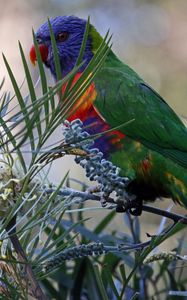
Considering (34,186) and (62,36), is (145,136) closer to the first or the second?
(62,36)

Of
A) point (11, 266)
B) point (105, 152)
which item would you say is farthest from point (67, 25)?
point (11, 266)

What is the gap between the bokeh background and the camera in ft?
11.5

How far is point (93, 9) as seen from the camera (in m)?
3.97

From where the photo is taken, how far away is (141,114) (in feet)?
5.03

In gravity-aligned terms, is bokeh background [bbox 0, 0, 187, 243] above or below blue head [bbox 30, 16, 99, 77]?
above

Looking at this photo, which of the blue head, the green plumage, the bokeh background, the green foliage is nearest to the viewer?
the green foliage

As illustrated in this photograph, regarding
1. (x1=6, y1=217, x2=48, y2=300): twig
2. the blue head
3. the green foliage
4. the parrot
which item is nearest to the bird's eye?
the blue head

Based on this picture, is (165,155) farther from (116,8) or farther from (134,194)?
(116,8)

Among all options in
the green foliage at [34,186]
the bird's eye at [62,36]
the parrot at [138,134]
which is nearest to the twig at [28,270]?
the green foliage at [34,186]

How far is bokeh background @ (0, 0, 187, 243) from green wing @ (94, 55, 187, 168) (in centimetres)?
175

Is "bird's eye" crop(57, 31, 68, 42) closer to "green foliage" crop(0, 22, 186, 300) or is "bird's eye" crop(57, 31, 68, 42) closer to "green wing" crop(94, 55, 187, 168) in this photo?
"green wing" crop(94, 55, 187, 168)

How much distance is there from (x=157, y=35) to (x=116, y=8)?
0.37 metres

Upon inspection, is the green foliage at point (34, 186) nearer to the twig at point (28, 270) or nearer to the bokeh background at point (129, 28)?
the twig at point (28, 270)

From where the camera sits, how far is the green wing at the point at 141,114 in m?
1.50
